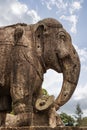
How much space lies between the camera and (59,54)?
7.93m

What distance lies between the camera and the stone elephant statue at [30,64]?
7461 mm

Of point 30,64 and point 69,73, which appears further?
point 69,73

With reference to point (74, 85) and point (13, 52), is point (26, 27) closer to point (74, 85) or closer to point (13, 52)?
point (13, 52)

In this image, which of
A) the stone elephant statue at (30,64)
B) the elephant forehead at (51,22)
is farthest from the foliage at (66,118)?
the elephant forehead at (51,22)

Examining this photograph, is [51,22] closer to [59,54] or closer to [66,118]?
[59,54]

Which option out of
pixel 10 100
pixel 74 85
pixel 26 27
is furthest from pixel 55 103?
pixel 26 27

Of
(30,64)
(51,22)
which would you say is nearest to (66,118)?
(51,22)

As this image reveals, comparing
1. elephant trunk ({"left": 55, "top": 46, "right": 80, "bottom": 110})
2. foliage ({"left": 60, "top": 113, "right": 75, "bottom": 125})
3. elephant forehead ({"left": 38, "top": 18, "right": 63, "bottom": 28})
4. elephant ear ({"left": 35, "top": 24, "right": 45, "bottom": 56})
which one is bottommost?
elephant trunk ({"left": 55, "top": 46, "right": 80, "bottom": 110})

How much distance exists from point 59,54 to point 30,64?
2.33 ft

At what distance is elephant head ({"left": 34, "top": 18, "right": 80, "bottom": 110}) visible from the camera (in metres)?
7.90

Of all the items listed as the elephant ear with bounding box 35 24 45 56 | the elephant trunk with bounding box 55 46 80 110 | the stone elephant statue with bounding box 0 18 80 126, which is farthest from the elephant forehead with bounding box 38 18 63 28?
the elephant trunk with bounding box 55 46 80 110

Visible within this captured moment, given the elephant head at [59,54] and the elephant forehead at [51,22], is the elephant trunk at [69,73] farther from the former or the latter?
the elephant forehead at [51,22]

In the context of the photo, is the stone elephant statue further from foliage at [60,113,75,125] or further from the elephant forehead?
foliage at [60,113,75,125]

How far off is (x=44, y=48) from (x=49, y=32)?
0.39 meters
